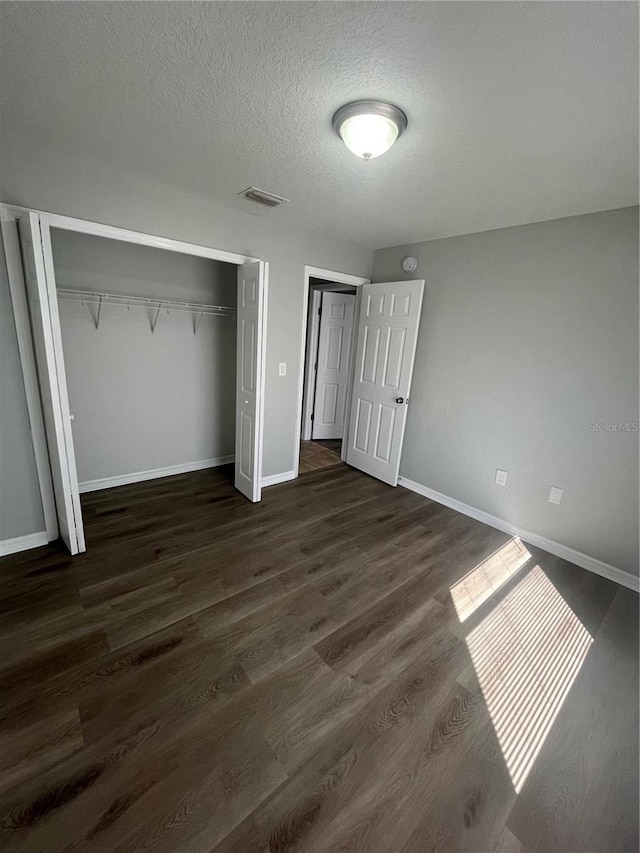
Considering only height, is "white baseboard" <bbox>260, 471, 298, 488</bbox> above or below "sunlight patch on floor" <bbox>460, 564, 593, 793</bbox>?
above

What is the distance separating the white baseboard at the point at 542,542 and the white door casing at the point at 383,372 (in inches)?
18.2

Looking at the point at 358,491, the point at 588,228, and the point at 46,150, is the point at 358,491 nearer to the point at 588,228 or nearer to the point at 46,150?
the point at 588,228

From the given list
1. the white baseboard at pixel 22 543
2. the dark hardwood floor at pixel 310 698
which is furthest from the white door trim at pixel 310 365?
the white baseboard at pixel 22 543

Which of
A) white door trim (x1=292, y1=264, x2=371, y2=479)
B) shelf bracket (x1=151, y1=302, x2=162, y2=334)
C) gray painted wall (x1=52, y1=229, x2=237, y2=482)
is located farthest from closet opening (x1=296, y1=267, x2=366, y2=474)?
shelf bracket (x1=151, y1=302, x2=162, y2=334)

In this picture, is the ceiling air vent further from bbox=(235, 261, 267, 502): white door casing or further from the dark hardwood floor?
the dark hardwood floor

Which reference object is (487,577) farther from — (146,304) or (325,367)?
(146,304)

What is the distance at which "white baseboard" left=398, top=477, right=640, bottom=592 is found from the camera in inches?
97.7

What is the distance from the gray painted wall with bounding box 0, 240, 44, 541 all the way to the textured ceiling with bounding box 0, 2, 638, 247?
1.07m

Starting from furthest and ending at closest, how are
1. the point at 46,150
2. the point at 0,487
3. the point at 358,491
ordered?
the point at 358,491 < the point at 0,487 < the point at 46,150

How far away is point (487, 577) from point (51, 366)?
10.1ft

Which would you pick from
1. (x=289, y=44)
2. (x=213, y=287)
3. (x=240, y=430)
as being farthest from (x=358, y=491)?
(x=289, y=44)

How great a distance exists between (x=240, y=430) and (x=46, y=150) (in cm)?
227

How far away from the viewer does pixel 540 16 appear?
1050 millimetres

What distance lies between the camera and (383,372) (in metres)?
3.71
